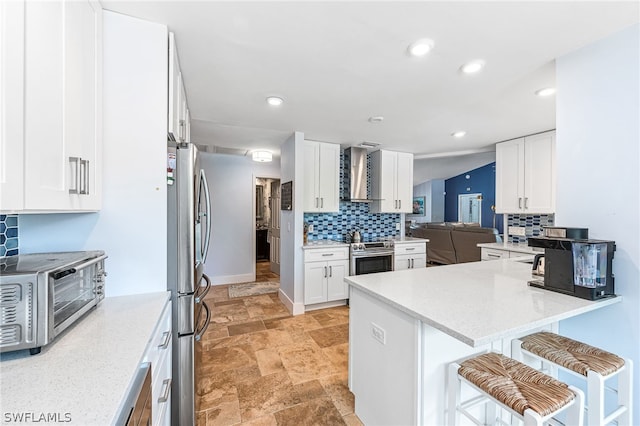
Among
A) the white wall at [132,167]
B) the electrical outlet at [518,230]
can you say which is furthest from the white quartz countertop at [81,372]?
the electrical outlet at [518,230]

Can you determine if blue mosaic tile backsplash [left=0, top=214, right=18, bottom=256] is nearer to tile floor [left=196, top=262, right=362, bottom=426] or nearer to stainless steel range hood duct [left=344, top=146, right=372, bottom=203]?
tile floor [left=196, top=262, right=362, bottom=426]

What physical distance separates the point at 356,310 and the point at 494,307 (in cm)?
78

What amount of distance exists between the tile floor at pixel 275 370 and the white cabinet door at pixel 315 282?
0.20m

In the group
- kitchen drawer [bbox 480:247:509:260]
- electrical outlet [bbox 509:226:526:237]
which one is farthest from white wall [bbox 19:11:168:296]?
electrical outlet [bbox 509:226:526:237]

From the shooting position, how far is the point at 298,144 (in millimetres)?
3408

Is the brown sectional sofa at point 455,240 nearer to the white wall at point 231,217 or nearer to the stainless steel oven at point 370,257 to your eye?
the stainless steel oven at point 370,257

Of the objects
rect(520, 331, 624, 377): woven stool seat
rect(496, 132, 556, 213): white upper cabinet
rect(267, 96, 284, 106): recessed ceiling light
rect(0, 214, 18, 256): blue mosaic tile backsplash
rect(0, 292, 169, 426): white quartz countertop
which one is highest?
rect(267, 96, 284, 106): recessed ceiling light

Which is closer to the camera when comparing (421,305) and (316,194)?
(421,305)

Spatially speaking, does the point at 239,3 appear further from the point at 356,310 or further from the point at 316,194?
the point at 316,194

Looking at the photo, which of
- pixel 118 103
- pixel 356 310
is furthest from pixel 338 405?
pixel 118 103

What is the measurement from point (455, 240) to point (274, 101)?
17.6ft

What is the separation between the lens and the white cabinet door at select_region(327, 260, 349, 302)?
3.61 meters

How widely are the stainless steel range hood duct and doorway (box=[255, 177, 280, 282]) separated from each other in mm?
1934

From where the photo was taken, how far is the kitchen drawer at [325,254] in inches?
137
